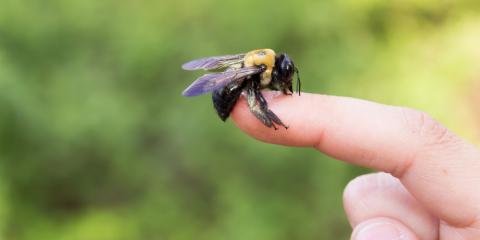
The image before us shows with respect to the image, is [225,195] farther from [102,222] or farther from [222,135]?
[102,222]

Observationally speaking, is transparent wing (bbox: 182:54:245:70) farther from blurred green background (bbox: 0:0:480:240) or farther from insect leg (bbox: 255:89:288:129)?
blurred green background (bbox: 0:0:480:240)

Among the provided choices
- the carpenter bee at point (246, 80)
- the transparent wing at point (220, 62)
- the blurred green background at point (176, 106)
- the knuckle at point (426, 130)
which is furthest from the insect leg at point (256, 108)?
the blurred green background at point (176, 106)

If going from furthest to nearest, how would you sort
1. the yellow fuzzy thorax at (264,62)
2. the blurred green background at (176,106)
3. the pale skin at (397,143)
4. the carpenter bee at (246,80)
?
the blurred green background at (176,106) → the yellow fuzzy thorax at (264,62) → the carpenter bee at (246,80) → the pale skin at (397,143)

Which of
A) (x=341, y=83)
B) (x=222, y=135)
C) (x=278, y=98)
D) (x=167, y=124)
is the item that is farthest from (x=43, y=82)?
(x=278, y=98)

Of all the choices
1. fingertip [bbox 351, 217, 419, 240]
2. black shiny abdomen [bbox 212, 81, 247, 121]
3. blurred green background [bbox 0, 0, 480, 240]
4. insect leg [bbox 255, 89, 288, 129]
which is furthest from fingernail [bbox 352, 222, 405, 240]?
blurred green background [bbox 0, 0, 480, 240]

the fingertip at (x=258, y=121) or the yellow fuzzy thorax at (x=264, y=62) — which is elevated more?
the yellow fuzzy thorax at (x=264, y=62)

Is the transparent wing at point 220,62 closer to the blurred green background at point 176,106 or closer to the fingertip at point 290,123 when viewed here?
the fingertip at point 290,123

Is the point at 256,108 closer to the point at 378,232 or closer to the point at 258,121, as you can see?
the point at 258,121
